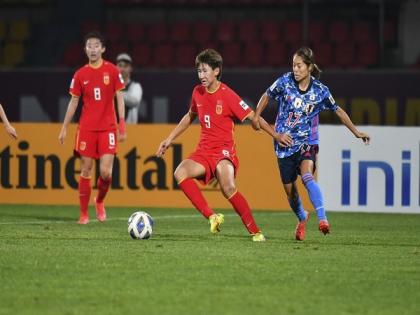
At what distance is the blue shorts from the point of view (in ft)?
37.1

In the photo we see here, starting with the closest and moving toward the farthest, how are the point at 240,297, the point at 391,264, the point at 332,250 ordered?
the point at 240,297, the point at 391,264, the point at 332,250

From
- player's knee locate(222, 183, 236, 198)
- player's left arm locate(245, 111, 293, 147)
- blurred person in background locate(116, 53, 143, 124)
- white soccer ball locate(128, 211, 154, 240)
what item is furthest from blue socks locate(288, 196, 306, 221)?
blurred person in background locate(116, 53, 143, 124)

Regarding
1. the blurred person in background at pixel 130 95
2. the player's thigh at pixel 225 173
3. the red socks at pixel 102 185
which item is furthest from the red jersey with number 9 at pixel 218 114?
the blurred person in background at pixel 130 95

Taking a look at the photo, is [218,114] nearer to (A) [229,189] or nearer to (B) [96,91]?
(A) [229,189]

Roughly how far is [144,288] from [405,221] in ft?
23.0

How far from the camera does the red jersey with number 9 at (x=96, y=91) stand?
43.3ft

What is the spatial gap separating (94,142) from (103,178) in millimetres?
443

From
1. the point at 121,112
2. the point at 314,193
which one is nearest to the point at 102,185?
the point at 121,112

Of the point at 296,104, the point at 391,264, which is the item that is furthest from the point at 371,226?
the point at 391,264

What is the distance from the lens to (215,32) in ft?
76.0

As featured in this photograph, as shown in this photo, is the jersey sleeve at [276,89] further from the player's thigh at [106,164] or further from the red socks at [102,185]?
the red socks at [102,185]

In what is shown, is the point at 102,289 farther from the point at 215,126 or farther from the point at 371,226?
the point at 371,226

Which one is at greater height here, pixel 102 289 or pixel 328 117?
pixel 328 117

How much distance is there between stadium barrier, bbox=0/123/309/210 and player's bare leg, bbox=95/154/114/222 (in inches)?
93.2
